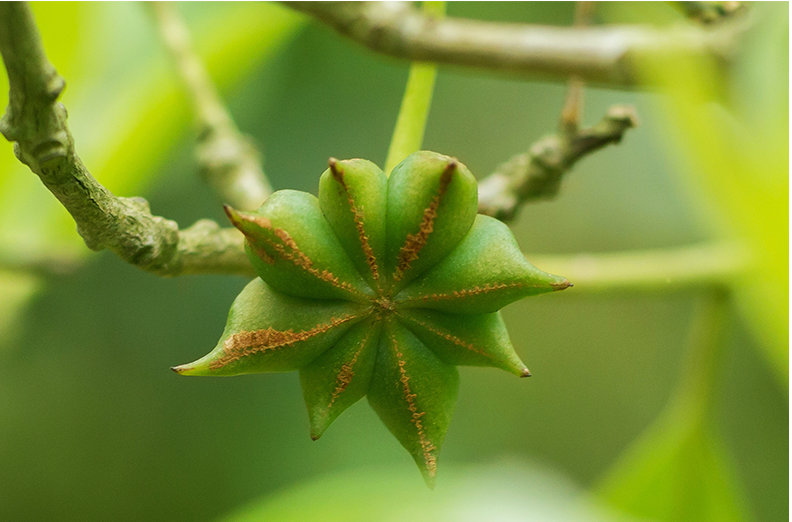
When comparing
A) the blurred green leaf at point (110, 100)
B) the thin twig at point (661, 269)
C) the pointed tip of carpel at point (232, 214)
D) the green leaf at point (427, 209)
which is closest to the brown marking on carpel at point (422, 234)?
the green leaf at point (427, 209)

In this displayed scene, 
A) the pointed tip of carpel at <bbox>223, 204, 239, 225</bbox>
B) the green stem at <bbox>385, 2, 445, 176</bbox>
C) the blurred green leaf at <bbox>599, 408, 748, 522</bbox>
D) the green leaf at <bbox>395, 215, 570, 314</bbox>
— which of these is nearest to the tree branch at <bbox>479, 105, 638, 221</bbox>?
the green stem at <bbox>385, 2, 445, 176</bbox>

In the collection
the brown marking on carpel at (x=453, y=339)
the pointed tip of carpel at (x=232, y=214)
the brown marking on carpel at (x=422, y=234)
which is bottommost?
the brown marking on carpel at (x=453, y=339)

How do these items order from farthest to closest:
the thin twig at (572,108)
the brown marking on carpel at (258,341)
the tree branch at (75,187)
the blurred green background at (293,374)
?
1. the blurred green background at (293,374)
2. the thin twig at (572,108)
3. the brown marking on carpel at (258,341)
4. the tree branch at (75,187)

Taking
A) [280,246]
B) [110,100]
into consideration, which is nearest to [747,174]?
[280,246]

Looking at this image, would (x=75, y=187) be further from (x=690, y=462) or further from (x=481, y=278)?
(x=690, y=462)

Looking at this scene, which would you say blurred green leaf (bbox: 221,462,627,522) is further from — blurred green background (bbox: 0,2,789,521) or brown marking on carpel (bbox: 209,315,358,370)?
brown marking on carpel (bbox: 209,315,358,370)

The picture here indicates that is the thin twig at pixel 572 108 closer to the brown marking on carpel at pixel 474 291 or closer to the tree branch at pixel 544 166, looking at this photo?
the tree branch at pixel 544 166

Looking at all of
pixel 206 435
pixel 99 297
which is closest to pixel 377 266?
pixel 206 435

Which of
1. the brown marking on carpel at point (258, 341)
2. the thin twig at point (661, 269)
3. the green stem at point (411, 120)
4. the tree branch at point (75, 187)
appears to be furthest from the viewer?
the thin twig at point (661, 269)
